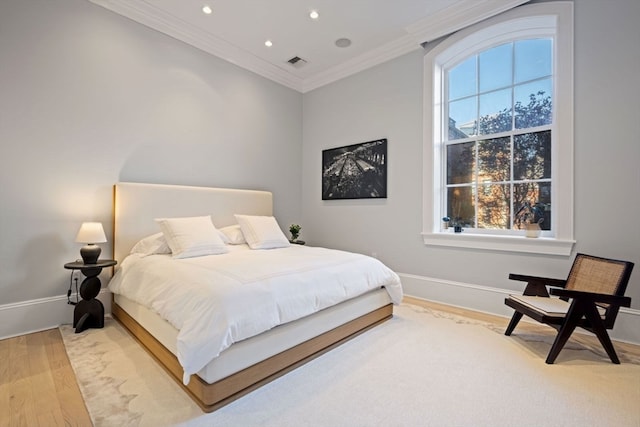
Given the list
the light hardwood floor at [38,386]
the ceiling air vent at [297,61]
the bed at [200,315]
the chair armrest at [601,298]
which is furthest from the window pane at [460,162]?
the light hardwood floor at [38,386]

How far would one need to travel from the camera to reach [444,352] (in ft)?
7.75

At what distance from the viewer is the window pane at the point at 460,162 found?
12.0 feet

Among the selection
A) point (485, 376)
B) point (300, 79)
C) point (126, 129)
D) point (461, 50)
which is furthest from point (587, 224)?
point (126, 129)

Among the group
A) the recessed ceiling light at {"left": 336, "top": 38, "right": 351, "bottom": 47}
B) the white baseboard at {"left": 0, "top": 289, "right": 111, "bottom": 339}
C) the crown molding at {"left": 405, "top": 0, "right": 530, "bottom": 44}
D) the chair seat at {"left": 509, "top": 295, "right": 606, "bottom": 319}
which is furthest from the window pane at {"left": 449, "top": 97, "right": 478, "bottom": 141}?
the white baseboard at {"left": 0, "top": 289, "right": 111, "bottom": 339}

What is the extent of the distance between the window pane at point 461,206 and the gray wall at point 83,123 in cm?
299

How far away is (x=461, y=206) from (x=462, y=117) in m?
1.10

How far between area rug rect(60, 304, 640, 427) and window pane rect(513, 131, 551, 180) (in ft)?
5.41

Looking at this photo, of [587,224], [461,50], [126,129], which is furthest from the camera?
[461,50]

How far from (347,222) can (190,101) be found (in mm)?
2701

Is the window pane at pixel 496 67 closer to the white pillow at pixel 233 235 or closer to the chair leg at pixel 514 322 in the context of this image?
the chair leg at pixel 514 322

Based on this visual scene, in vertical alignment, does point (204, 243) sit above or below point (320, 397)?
above

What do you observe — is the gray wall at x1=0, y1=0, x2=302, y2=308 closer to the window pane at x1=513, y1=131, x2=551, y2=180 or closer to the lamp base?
the lamp base

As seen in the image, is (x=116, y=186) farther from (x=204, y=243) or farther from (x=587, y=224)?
(x=587, y=224)

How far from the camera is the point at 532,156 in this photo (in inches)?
126
